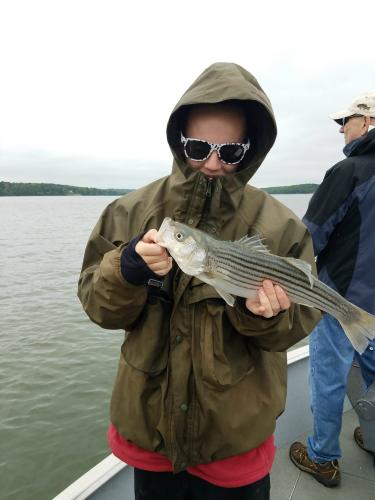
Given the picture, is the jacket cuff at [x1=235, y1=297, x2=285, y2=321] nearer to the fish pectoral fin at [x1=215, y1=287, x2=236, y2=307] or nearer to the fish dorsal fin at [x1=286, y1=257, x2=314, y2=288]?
the fish pectoral fin at [x1=215, y1=287, x2=236, y2=307]

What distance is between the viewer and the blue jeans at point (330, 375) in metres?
4.08

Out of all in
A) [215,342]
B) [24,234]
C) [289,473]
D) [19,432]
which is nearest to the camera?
[215,342]

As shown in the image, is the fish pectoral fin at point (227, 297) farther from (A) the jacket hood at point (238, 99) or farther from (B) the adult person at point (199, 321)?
(A) the jacket hood at point (238, 99)

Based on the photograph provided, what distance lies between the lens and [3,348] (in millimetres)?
11156

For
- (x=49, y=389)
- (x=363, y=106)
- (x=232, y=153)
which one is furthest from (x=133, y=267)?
(x=49, y=389)

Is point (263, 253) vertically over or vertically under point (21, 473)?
over

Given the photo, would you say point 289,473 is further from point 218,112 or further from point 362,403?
point 218,112

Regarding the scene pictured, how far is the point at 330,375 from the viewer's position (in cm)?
417

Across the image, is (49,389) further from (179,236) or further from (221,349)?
(179,236)

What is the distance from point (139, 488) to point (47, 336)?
9.96 metres

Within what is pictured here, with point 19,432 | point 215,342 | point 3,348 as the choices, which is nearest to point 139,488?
point 215,342

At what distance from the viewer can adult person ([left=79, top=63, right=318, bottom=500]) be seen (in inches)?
98.6

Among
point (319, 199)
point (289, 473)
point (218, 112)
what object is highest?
point (218, 112)

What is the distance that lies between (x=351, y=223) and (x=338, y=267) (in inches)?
18.1
